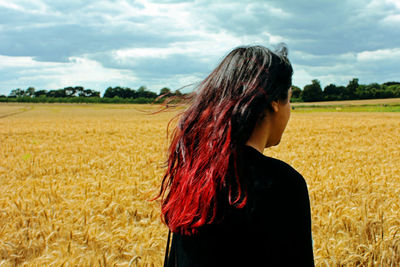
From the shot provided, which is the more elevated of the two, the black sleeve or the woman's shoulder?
the woman's shoulder

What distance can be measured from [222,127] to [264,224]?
0.42 meters

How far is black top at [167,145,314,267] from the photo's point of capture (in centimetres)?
131

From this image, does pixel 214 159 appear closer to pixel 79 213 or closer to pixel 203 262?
pixel 203 262

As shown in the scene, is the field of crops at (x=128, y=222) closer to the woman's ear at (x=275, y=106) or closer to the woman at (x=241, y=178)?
the woman at (x=241, y=178)

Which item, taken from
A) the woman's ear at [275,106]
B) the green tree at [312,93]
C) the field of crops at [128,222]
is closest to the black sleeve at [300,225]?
the woman's ear at [275,106]

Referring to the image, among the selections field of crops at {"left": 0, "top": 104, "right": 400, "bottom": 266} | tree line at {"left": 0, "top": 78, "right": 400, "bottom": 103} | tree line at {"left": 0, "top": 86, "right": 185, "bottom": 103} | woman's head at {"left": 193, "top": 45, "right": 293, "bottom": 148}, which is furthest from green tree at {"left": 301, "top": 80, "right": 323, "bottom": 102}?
woman's head at {"left": 193, "top": 45, "right": 293, "bottom": 148}

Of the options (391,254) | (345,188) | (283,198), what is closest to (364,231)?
(391,254)

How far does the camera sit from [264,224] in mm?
1321

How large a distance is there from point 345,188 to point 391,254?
2782 millimetres

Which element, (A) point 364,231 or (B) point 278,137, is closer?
(B) point 278,137

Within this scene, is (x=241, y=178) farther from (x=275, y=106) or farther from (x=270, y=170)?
(x=275, y=106)

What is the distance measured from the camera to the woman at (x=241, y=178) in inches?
52.7

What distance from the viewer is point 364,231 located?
12.6 ft

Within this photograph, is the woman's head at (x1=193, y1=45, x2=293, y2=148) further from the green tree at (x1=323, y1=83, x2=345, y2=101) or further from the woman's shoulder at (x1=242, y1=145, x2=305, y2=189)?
the green tree at (x1=323, y1=83, x2=345, y2=101)
